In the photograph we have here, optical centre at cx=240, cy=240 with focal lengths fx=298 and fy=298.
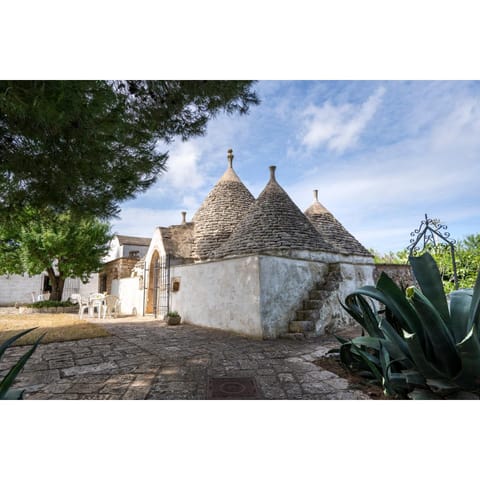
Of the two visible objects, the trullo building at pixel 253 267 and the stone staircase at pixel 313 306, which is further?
the trullo building at pixel 253 267

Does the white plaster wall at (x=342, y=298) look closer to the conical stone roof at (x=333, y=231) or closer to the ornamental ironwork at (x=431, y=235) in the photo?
the conical stone roof at (x=333, y=231)

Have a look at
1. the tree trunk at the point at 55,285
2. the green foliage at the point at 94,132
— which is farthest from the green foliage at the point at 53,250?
the green foliage at the point at 94,132

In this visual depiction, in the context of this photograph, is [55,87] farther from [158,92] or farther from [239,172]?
[239,172]

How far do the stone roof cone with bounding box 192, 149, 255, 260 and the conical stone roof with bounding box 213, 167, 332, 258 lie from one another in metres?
1.93

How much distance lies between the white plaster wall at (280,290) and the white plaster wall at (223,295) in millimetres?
149

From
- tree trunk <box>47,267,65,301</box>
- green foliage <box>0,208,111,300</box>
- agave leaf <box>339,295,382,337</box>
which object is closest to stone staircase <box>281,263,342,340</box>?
agave leaf <box>339,295,382,337</box>

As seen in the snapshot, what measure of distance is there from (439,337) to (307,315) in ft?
13.8

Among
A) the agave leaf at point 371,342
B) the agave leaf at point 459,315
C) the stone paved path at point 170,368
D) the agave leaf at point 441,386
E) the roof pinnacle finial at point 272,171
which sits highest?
the roof pinnacle finial at point 272,171

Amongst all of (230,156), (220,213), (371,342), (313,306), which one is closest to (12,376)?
(371,342)

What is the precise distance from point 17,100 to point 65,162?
4.16 ft

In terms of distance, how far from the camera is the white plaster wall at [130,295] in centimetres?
1288

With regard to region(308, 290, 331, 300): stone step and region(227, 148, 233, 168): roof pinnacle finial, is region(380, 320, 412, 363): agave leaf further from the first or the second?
region(227, 148, 233, 168): roof pinnacle finial

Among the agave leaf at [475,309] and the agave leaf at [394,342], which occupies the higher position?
the agave leaf at [475,309]
